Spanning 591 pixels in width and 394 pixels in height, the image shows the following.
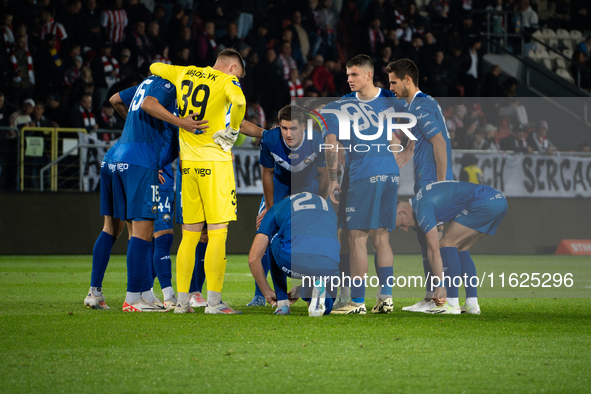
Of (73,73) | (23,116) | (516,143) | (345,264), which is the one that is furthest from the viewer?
(516,143)

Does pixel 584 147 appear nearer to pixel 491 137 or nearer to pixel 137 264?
pixel 491 137

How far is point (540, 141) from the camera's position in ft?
52.4

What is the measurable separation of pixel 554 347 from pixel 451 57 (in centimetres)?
1465

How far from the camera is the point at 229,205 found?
18.1ft

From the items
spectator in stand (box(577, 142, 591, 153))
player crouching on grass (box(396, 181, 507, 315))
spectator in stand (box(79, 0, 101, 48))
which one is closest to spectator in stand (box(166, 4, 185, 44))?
spectator in stand (box(79, 0, 101, 48))

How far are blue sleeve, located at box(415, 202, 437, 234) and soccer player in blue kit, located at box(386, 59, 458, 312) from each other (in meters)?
0.19

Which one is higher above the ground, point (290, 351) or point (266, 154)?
point (266, 154)

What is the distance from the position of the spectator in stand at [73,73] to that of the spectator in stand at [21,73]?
630mm

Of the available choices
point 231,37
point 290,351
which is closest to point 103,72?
point 231,37

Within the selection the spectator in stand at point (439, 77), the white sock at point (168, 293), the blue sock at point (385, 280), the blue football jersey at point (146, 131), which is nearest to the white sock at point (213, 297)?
the white sock at point (168, 293)

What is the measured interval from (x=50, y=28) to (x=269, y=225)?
10637 millimetres

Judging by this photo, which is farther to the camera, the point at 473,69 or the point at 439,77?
the point at 473,69

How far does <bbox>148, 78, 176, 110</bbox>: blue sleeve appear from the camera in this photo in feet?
18.5

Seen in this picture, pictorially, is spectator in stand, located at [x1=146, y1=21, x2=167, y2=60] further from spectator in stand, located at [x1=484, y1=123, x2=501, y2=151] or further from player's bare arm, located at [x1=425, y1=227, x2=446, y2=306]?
player's bare arm, located at [x1=425, y1=227, x2=446, y2=306]
